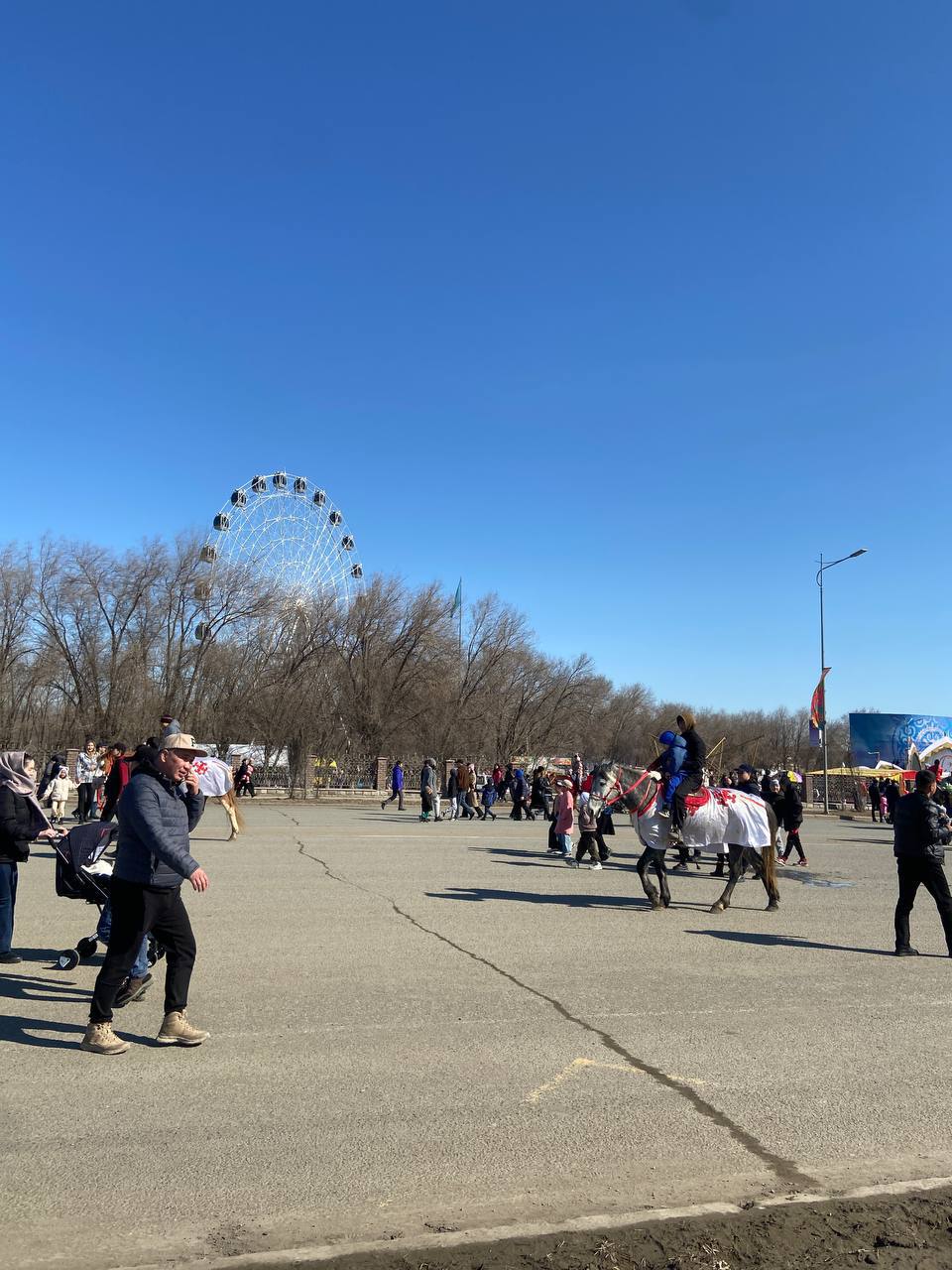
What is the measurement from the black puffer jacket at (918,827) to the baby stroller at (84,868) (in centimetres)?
717

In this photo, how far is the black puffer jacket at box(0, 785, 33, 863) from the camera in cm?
840

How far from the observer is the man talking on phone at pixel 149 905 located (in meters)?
6.11

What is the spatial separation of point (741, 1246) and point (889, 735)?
252ft

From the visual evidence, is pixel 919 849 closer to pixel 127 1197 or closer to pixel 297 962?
pixel 297 962

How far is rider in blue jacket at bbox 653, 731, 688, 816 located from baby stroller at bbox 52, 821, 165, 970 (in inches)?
260

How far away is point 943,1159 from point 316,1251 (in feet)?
10.3

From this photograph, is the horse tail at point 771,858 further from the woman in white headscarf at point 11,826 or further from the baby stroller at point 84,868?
the woman in white headscarf at point 11,826

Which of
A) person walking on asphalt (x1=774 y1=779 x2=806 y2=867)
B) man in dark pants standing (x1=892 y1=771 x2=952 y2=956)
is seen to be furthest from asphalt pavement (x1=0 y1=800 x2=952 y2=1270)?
person walking on asphalt (x1=774 y1=779 x2=806 y2=867)

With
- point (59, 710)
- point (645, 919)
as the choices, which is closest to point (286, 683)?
point (59, 710)

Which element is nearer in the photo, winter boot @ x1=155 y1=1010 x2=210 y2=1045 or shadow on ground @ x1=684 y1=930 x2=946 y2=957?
winter boot @ x1=155 y1=1010 x2=210 y2=1045

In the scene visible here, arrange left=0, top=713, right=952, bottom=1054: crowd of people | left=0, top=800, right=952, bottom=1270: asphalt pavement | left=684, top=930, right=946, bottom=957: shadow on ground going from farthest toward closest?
1. left=684, top=930, right=946, bottom=957: shadow on ground
2. left=0, top=713, right=952, bottom=1054: crowd of people
3. left=0, top=800, right=952, bottom=1270: asphalt pavement

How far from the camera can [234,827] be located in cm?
2005

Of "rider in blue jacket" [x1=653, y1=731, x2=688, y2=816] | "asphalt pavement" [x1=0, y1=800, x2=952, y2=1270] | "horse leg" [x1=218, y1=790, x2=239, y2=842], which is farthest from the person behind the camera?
"horse leg" [x1=218, y1=790, x2=239, y2=842]

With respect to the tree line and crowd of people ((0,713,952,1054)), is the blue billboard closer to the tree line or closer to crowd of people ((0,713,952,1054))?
the tree line
